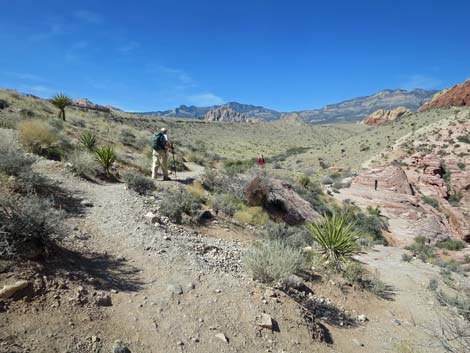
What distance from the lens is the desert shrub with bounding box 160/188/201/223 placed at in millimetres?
7133

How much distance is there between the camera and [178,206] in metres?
7.33

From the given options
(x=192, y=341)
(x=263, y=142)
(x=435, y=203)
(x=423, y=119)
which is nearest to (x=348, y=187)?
(x=435, y=203)

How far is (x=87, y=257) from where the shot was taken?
14.9 ft

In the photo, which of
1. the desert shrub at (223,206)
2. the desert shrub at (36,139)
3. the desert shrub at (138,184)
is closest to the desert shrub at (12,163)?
the desert shrub at (138,184)

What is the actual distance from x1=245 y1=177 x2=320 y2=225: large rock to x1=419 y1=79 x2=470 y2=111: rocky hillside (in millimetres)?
48437

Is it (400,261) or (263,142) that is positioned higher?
(263,142)

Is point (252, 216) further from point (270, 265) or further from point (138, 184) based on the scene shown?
point (270, 265)

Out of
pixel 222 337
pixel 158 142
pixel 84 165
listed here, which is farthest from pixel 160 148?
pixel 222 337

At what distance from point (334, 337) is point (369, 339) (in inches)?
28.5

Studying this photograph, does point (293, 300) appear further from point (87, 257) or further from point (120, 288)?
point (87, 257)

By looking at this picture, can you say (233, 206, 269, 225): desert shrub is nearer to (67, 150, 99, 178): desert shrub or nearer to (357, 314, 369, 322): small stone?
(357, 314, 369, 322): small stone

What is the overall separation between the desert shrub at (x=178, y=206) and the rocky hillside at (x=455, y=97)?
53911mm

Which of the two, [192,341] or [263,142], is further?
[263,142]

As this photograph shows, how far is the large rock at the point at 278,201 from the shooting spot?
10.7 meters
